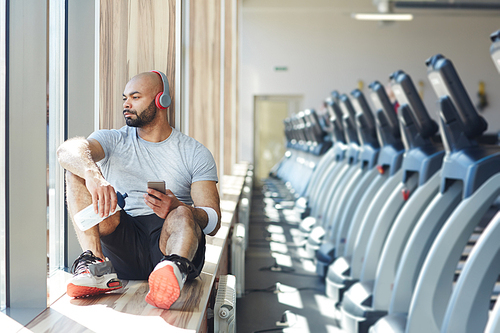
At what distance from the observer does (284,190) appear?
8461 mm

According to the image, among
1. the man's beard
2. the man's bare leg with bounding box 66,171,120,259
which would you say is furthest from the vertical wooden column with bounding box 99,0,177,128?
the man's bare leg with bounding box 66,171,120,259

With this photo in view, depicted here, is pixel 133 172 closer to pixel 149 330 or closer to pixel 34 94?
pixel 34 94

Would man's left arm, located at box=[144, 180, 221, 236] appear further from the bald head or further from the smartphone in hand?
the bald head

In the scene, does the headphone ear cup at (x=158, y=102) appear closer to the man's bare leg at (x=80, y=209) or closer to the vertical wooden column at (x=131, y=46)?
the vertical wooden column at (x=131, y=46)

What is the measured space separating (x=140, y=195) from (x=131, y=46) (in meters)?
0.67

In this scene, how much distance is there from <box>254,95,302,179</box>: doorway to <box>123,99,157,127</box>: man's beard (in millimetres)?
11023

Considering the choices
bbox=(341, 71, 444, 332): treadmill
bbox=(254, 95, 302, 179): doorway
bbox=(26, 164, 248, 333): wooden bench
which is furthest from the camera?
bbox=(254, 95, 302, 179): doorway

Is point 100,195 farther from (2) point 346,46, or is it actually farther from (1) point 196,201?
(2) point 346,46

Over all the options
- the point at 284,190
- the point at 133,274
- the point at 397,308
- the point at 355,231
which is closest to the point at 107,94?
the point at 133,274

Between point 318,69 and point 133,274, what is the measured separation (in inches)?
448

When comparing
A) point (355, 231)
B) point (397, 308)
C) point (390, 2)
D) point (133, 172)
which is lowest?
point (397, 308)

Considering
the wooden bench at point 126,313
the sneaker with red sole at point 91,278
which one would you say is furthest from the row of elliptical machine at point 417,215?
the sneaker with red sole at point 91,278

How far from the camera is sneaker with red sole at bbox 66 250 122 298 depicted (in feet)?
4.51

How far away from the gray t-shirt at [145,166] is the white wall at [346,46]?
11001mm
